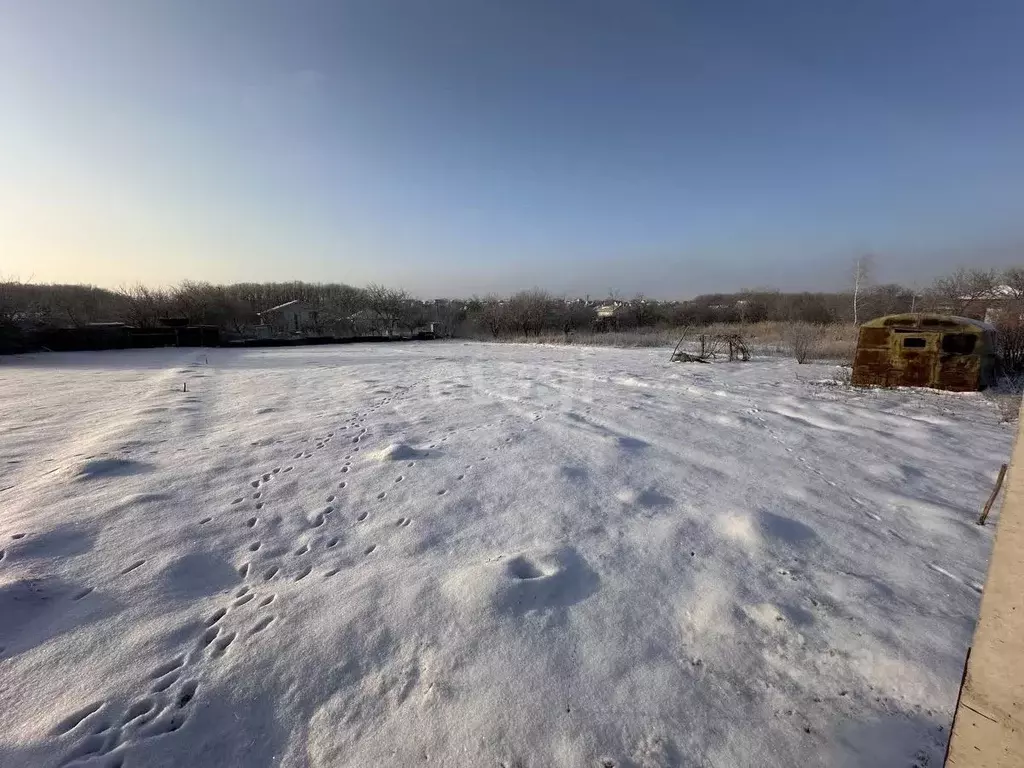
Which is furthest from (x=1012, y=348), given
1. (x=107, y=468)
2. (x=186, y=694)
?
(x=107, y=468)

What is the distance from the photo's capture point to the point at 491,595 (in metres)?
2.52

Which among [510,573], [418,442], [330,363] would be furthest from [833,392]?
[330,363]

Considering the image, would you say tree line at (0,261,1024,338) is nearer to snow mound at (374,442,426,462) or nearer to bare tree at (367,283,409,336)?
bare tree at (367,283,409,336)

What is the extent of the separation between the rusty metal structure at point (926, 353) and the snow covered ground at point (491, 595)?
7.64 ft

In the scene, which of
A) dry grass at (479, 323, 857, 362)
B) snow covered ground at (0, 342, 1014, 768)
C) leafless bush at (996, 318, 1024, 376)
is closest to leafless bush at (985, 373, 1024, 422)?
leafless bush at (996, 318, 1024, 376)

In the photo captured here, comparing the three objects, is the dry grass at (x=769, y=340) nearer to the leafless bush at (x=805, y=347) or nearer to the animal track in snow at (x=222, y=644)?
the leafless bush at (x=805, y=347)

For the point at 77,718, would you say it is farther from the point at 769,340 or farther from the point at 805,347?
the point at 769,340

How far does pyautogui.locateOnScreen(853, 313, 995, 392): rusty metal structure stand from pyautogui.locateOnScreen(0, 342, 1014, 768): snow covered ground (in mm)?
2328

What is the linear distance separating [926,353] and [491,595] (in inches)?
352

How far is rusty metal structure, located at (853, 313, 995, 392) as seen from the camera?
723 centimetres

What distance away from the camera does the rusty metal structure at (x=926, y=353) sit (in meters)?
7.23

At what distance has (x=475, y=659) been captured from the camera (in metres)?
2.12

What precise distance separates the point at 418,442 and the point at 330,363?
10.9m

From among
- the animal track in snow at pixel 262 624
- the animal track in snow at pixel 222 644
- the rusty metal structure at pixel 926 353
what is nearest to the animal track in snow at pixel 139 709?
the animal track in snow at pixel 222 644
